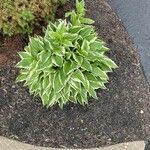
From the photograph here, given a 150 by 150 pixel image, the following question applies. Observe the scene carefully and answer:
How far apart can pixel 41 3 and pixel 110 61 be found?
0.96m

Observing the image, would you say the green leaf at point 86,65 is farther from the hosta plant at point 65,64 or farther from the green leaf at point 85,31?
the green leaf at point 85,31

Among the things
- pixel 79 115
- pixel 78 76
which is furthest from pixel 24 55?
pixel 79 115

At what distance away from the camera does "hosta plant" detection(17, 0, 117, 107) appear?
4.82 meters

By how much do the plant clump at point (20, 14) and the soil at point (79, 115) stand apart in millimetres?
237

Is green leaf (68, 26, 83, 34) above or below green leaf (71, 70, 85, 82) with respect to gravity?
above

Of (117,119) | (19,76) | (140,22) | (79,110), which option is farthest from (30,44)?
(140,22)

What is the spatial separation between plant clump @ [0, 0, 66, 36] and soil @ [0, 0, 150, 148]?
0.24 m

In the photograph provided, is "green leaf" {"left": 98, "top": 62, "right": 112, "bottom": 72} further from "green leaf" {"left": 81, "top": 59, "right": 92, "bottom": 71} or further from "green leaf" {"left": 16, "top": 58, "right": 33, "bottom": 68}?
"green leaf" {"left": 16, "top": 58, "right": 33, "bottom": 68}

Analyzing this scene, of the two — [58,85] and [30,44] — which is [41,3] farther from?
[58,85]

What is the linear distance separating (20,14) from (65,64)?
2.44ft

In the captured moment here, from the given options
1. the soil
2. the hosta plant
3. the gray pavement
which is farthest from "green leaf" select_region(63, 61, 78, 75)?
the gray pavement

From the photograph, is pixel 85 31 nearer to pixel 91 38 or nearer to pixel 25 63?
pixel 91 38

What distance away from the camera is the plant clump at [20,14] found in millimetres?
5082

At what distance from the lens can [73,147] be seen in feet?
16.4
